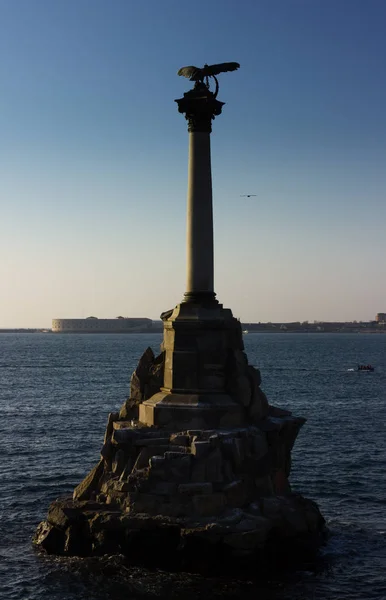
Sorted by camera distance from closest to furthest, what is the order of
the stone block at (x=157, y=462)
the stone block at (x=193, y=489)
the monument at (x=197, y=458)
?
the monument at (x=197, y=458)
the stone block at (x=193, y=489)
the stone block at (x=157, y=462)

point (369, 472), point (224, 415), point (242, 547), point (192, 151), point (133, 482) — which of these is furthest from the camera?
point (369, 472)

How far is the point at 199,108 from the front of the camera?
24.1m

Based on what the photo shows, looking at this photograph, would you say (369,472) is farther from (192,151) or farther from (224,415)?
(192,151)

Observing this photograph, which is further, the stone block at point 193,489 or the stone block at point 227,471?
the stone block at point 227,471

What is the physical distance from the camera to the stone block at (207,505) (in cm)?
2050

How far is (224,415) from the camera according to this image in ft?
74.9

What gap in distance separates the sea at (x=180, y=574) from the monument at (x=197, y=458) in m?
0.67

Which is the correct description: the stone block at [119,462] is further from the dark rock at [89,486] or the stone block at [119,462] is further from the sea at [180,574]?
the sea at [180,574]

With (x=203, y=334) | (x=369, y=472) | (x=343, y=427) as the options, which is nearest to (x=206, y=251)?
(x=203, y=334)

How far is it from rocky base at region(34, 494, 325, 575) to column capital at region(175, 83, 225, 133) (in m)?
10.9

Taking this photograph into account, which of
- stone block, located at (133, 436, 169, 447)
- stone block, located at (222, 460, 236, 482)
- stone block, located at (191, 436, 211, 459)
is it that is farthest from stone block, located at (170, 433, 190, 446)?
stone block, located at (222, 460, 236, 482)

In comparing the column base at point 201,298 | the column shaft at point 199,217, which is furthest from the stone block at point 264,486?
the column shaft at point 199,217

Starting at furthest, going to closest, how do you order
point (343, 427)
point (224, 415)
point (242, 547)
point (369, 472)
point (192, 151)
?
point (343, 427)
point (369, 472)
point (192, 151)
point (224, 415)
point (242, 547)

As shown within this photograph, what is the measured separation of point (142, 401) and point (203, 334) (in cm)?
280
